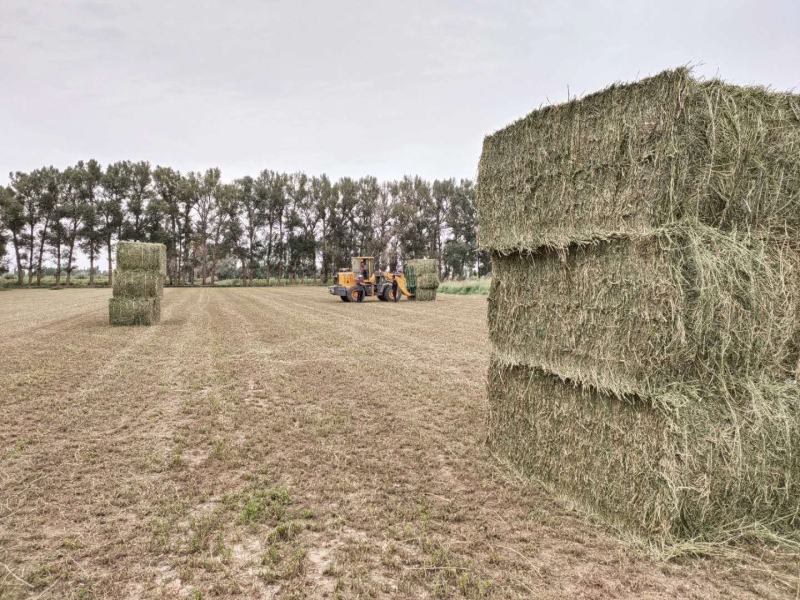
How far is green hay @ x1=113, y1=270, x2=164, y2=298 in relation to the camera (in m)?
13.0

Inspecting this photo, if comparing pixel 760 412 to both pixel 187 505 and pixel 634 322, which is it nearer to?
pixel 634 322

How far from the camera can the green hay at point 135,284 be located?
12953mm

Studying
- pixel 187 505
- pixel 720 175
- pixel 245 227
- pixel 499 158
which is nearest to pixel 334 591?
pixel 187 505

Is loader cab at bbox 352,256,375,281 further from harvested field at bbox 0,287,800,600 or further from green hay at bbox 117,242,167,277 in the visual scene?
harvested field at bbox 0,287,800,600

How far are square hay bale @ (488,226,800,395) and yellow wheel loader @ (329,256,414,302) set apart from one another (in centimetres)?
1868

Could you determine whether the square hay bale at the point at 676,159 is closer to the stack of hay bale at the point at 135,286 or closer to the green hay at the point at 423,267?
the stack of hay bale at the point at 135,286

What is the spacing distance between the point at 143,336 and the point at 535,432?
33.5ft

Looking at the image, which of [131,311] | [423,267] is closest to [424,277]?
[423,267]

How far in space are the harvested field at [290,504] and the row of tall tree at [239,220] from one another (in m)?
47.6

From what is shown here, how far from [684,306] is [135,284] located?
1366 cm

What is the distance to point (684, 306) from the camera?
2.75 metres

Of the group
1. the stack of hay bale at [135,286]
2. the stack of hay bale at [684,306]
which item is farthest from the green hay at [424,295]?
the stack of hay bale at [684,306]

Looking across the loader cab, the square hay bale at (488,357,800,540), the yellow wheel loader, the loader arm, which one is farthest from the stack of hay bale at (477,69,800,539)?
the loader arm

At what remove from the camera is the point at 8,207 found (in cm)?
4281
